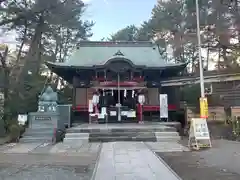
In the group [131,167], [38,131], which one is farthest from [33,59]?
[131,167]

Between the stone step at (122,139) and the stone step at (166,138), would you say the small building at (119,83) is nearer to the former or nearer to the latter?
the stone step at (122,139)

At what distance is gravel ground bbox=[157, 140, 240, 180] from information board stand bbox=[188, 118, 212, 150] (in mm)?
652

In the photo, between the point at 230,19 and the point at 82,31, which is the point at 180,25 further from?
the point at 230,19

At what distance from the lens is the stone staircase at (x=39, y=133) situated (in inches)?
473

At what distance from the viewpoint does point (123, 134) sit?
12.2 metres

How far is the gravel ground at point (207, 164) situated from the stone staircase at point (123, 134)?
10.1ft

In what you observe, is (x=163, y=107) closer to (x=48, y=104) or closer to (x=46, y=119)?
(x=48, y=104)

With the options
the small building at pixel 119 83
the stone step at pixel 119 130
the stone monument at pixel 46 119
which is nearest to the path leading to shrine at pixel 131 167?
the stone step at pixel 119 130

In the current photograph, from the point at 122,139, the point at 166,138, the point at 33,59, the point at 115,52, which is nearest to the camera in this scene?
the point at 166,138

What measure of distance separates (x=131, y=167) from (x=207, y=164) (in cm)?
185

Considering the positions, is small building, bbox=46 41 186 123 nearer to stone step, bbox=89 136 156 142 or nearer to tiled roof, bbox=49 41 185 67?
tiled roof, bbox=49 41 185 67

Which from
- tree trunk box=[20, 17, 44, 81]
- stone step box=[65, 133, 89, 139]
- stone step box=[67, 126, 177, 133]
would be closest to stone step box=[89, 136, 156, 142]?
stone step box=[65, 133, 89, 139]

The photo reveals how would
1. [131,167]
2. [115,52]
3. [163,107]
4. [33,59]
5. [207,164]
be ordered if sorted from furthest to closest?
[33,59] → [115,52] → [163,107] → [207,164] → [131,167]

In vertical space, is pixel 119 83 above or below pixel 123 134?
above
